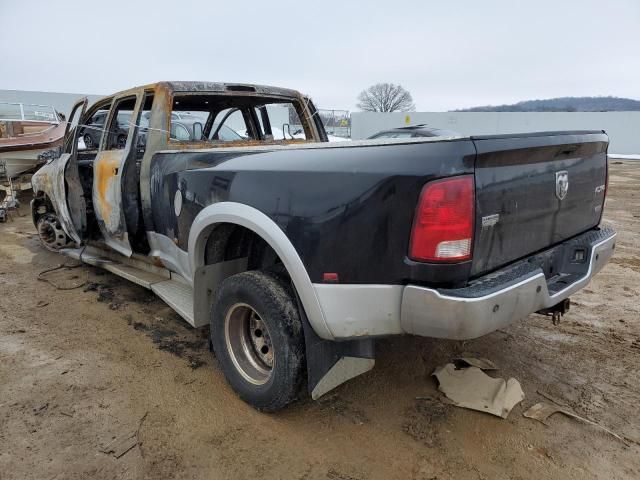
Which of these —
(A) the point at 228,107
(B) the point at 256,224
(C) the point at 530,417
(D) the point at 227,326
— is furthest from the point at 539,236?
(A) the point at 228,107

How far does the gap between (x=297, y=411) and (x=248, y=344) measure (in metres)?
0.50

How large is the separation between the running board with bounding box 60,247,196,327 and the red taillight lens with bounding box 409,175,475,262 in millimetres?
1825

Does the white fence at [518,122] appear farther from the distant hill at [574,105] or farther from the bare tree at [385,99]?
the bare tree at [385,99]

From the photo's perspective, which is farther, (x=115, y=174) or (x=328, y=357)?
(x=115, y=174)

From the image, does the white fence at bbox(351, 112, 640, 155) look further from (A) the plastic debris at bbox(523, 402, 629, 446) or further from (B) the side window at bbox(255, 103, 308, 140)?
(A) the plastic debris at bbox(523, 402, 629, 446)

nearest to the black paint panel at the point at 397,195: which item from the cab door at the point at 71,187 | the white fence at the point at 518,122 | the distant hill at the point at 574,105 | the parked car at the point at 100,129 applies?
the parked car at the point at 100,129

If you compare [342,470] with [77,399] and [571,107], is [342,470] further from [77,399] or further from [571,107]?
[571,107]

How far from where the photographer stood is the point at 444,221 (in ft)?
6.42

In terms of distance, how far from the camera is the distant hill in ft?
97.0

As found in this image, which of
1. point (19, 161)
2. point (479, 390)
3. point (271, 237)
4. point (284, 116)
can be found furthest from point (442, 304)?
point (19, 161)

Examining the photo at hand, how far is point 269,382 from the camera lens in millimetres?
2623

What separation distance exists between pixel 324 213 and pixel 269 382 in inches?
41.6

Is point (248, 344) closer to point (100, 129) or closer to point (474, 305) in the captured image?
point (474, 305)

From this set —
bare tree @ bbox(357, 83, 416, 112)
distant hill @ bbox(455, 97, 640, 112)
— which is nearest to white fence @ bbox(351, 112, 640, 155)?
distant hill @ bbox(455, 97, 640, 112)
